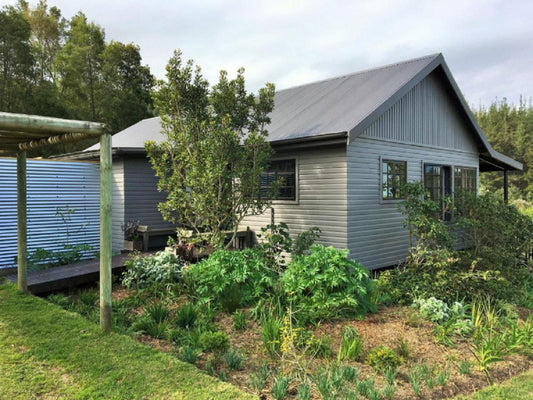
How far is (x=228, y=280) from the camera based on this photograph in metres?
5.05

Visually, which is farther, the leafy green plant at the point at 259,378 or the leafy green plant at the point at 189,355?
the leafy green plant at the point at 189,355

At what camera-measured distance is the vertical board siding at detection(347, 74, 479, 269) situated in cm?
785

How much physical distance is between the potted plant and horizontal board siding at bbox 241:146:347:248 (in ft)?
11.2

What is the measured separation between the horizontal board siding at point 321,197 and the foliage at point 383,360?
13.2 feet

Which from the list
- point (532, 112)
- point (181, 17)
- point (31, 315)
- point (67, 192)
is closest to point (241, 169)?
point (31, 315)

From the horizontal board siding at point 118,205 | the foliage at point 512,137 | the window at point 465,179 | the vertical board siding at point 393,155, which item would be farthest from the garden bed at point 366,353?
the foliage at point 512,137

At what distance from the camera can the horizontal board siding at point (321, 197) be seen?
25.0 ft

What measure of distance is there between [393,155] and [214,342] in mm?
6627

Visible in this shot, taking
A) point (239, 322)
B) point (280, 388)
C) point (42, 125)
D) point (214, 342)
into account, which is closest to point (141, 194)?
point (42, 125)

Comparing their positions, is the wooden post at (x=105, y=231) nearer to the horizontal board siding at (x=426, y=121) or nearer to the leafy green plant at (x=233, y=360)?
the leafy green plant at (x=233, y=360)

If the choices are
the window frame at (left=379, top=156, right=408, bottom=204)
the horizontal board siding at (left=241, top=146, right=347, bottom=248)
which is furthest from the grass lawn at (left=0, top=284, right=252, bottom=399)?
the window frame at (left=379, top=156, right=408, bottom=204)

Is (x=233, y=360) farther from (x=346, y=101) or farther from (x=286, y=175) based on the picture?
(x=346, y=101)

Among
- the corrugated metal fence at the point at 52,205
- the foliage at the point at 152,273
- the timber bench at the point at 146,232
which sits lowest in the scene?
the foliage at the point at 152,273

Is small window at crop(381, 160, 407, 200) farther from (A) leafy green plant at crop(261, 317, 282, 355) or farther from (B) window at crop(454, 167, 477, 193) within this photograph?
(A) leafy green plant at crop(261, 317, 282, 355)
